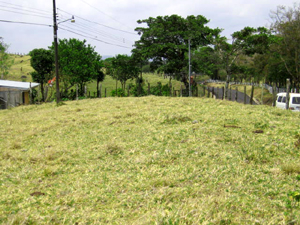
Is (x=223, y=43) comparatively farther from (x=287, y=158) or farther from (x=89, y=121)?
(x=287, y=158)

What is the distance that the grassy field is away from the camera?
3.46m

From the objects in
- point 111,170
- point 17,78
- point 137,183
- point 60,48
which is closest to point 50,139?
point 111,170

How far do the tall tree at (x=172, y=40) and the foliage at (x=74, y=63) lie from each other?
7.72 meters

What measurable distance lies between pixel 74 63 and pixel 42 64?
461 centimetres

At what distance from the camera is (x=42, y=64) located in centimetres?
3734

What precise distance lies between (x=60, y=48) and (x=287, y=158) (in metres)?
37.9

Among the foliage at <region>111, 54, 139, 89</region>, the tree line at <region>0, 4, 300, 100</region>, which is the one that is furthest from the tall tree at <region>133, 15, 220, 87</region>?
the foliage at <region>111, 54, 139, 89</region>

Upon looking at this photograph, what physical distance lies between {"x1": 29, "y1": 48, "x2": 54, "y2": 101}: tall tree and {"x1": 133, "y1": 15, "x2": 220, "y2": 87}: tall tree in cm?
1243

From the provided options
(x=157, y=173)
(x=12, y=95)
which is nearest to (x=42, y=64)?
(x=12, y=95)

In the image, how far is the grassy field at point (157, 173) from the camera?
3461mm

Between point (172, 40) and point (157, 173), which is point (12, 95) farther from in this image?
point (157, 173)

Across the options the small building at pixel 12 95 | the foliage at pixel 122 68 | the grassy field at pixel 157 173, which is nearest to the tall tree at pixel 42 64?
the small building at pixel 12 95

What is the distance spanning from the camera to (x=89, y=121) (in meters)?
10.3

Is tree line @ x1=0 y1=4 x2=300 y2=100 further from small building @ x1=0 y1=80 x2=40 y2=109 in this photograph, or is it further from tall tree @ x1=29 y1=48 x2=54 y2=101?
small building @ x1=0 y1=80 x2=40 y2=109
